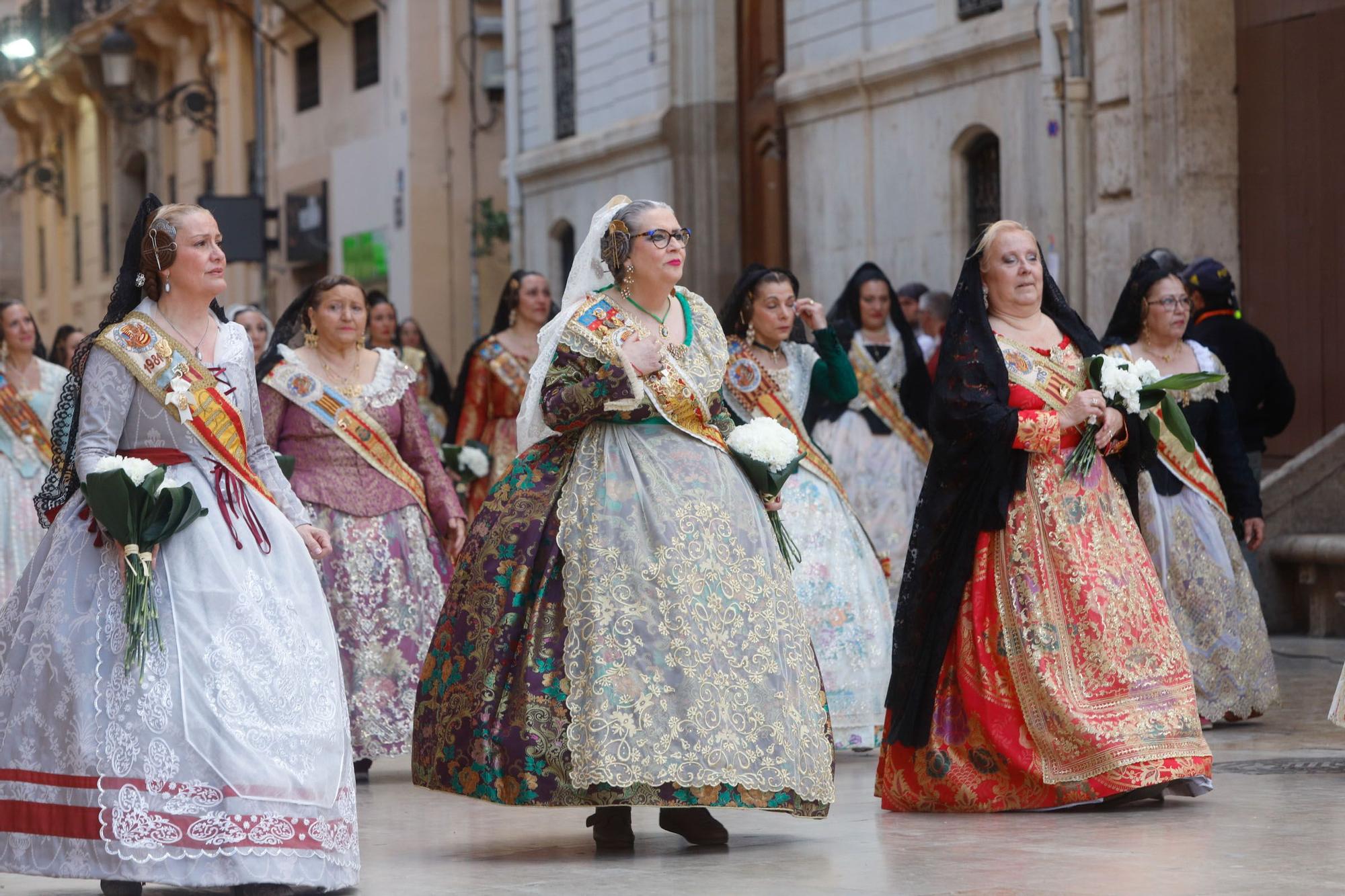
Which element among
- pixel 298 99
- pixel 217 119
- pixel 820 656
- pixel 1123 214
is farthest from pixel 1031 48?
pixel 217 119

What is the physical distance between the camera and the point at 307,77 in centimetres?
3123

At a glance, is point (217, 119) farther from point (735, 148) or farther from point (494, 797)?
point (494, 797)

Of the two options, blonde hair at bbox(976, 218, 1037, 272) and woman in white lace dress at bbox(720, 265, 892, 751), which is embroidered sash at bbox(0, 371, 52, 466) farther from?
blonde hair at bbox(976, 218, 1037, 272)

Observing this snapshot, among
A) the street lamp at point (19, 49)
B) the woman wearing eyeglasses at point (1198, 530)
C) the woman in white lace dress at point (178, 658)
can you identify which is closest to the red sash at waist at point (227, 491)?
the woman in white lace dress at point (178, 658)

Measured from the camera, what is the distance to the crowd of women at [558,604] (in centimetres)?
593

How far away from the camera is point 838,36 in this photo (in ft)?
60.5

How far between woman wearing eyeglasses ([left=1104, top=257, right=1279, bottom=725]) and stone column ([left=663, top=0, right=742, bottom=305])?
1106 cm

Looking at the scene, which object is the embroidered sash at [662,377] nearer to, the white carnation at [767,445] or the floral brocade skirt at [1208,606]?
the white carnation at [767,445]

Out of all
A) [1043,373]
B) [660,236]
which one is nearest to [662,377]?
[660,236]

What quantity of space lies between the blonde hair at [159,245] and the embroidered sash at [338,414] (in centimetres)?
270

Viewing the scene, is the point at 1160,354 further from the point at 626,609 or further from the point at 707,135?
the point at 707,135

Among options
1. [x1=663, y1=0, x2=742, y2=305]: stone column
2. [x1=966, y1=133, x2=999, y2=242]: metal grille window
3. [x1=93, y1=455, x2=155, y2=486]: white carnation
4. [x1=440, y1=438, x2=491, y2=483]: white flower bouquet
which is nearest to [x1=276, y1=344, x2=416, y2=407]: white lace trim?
[x1=440, y1=438, x2=491, y2=483]: white flower bouquet

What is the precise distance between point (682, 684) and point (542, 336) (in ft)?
3.90

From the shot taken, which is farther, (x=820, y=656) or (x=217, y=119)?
(x=217, y=119)
